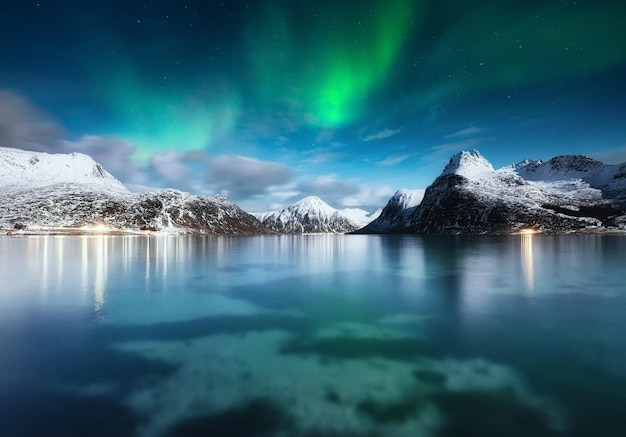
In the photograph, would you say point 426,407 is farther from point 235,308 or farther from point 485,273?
point 485,273

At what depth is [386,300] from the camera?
2425 cm

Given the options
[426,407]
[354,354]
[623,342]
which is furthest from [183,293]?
[623,342]

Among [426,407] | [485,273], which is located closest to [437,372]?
[426,407]

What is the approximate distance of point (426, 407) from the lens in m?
9.62

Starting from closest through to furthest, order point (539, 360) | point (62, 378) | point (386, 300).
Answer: point (62, 378) < point (539, 360) < point (386, 300)

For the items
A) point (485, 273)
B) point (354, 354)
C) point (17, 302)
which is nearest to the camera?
point (354, 354)

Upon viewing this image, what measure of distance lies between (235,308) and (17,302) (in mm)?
15012

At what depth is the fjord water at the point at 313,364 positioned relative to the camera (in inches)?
353

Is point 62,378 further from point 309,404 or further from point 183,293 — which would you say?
point 183,293

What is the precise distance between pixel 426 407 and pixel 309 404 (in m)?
3.54

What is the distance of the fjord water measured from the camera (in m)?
8.98

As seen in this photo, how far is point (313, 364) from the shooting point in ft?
42.2

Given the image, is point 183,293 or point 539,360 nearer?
point 539,360

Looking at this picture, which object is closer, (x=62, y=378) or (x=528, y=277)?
(x=62, y=378)
